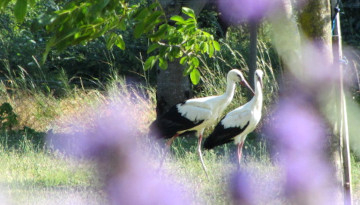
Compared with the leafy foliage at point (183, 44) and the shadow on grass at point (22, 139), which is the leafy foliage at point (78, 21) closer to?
the leafy foliage at point (183, 44)

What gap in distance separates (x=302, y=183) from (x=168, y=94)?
6048 millimetres

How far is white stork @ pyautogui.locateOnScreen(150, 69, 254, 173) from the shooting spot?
23.0 ft

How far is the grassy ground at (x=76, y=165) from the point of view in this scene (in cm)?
484

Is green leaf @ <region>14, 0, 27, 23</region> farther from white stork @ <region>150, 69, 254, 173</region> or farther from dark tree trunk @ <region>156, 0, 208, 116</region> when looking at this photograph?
dark tree trunk @ <region>156, 0, 208, 116</region>

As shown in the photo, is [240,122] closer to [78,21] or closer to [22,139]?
[22,139]

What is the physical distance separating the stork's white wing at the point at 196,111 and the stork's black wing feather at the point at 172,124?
0.05m

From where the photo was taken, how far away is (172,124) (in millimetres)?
7188

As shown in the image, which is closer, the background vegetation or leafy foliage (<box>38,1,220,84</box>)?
leafy foliage (<box>38,1,220,84</box>)

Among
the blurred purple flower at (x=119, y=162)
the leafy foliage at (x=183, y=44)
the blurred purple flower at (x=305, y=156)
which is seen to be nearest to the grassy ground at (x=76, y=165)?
the blurred purple flower at (x=119, y=162)

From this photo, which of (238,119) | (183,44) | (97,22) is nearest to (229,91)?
(238,119)

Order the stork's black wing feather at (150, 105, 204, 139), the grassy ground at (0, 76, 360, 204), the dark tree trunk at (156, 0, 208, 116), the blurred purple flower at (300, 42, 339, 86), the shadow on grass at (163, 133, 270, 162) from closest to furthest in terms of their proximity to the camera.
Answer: the blurred purple flower at (300, 42, 339, 86), the grassy ground at (0, 76, 360, 204), the stork's black wing feather at (150, 105, 204, 139), the shadow on grass at (163, 133, 270, 162), the dark tree trunk at (156, 0, 208, 116)

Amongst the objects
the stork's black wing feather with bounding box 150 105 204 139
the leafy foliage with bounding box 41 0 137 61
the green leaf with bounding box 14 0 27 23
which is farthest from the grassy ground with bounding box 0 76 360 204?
the green leaf with bounding box 14 0 27 23

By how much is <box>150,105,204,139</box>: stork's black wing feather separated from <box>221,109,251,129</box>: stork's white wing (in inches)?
14.2

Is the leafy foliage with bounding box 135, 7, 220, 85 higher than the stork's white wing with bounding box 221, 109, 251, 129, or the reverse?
the leafy foliage with bounding box 135, 7, 220, 85
